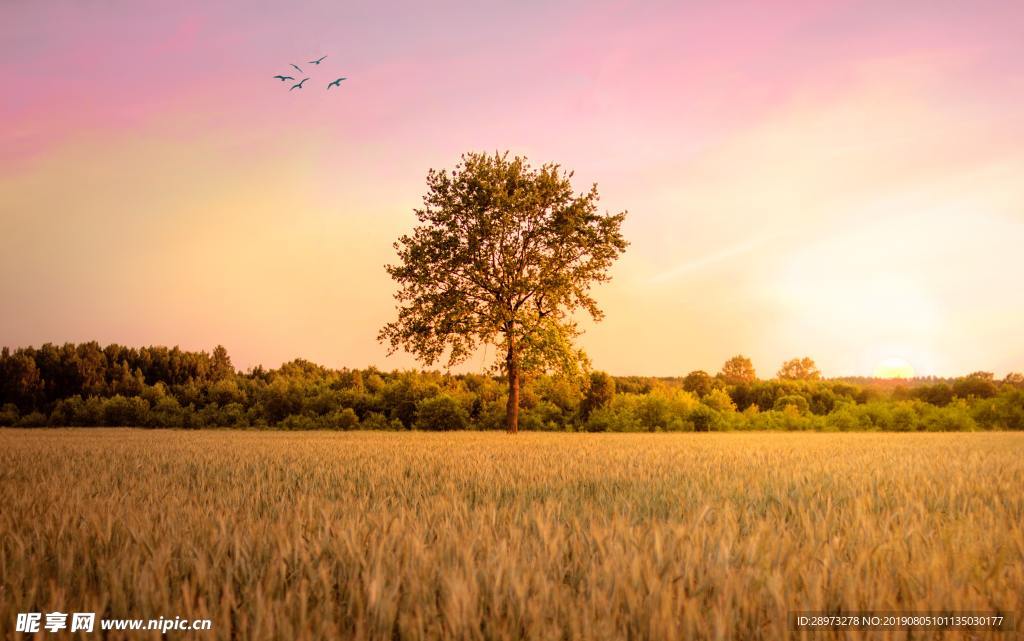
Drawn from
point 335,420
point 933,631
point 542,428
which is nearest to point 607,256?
point 542,428

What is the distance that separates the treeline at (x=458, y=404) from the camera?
31.3 m

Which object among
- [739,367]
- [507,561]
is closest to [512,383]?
[507,561]

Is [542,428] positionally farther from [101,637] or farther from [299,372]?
[101,637]

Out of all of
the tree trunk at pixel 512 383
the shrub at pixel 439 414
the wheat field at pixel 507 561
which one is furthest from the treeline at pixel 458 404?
the wheat field at pixel 507 561

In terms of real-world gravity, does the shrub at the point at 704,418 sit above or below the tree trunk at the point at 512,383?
below

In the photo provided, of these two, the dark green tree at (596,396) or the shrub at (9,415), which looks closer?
the dark green tree at (596,396)

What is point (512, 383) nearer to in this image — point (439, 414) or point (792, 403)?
point (439, 414)

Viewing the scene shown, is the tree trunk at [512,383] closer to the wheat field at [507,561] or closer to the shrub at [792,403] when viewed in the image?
the shrub at [792,403]

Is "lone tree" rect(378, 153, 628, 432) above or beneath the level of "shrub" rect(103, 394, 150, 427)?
above

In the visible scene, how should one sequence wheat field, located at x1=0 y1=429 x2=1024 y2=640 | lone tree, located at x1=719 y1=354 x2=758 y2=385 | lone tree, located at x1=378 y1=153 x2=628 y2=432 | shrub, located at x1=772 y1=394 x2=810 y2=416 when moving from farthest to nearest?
lone tree, located at x1=719 y1=354 x2=758 y2=385 → shrub, located at x1=772 y1=394 x2=810 y2=416 → lone tree, located at x1=378 y1=153 x2=628 y2=432 → wheat field, located at x1=0 y1=429 x2=1024 y2=640

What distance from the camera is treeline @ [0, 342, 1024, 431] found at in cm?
3130

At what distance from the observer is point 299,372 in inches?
1630

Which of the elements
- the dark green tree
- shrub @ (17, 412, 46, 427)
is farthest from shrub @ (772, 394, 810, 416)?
shrub @ (17, 412, 46, 427)

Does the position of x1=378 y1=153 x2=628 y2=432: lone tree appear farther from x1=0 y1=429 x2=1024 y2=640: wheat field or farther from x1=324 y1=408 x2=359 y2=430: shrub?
x1=0 y1=429 x2=1024 y2=640: wheat field
